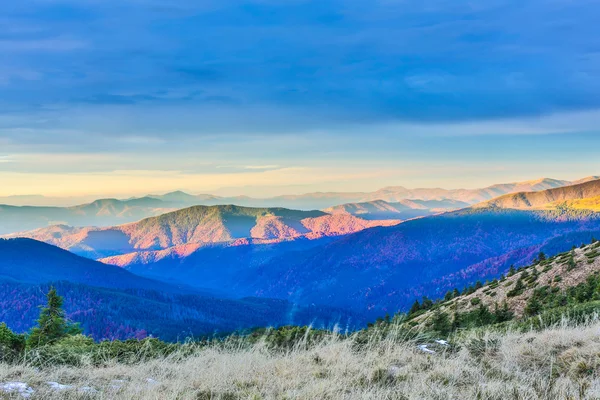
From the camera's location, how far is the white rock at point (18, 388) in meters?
8.19

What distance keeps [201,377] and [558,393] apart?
21.0 feet

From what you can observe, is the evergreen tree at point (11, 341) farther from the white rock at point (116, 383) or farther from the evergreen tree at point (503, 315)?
the evergreen tree at point (503, 315)

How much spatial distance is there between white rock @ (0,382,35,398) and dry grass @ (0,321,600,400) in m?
0.15

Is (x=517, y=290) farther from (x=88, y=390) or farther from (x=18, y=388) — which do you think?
(x=18, y=388)

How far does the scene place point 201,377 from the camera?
375 inches

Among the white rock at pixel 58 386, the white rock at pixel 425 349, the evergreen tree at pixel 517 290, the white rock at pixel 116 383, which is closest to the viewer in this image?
the white rock at pixel 58 386

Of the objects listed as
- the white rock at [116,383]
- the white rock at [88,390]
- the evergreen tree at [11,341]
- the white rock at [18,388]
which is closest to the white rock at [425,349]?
the white rock at [116,383]

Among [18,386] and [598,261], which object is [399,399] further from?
[598,261]

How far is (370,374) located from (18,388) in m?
6.38

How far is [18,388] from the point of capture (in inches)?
331

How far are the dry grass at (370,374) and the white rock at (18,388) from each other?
0.48ft

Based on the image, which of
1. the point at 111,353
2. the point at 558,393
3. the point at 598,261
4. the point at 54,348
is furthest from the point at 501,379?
the point at 598,261

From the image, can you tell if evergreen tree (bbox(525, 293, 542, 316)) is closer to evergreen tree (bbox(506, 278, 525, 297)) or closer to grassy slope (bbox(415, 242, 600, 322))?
grassy slope (bbox(415, 242, 600, 322))

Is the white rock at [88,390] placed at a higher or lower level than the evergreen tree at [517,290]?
higher
